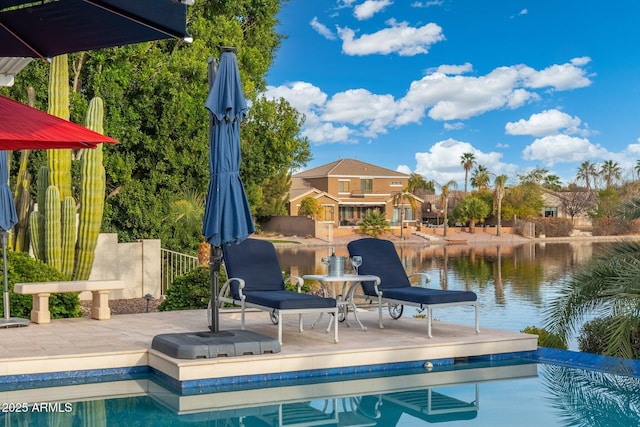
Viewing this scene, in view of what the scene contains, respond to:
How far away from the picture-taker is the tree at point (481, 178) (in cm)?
7550

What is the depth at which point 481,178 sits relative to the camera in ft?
249

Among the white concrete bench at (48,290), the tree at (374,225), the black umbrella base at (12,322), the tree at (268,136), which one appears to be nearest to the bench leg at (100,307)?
the white concrete bench at (48,290)

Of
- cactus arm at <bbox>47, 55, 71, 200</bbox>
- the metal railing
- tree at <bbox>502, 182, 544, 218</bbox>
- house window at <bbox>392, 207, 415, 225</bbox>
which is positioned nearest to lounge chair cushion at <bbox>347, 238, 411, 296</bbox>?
cactus arm at <bbox>47, 55, 71, 200</bbox>

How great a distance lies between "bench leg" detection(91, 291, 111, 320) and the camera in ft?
33.8

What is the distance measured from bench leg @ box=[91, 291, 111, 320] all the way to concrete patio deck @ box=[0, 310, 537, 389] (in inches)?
7.4

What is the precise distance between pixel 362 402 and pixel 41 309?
16.3 ft

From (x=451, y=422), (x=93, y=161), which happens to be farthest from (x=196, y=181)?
(x=451, y=422)

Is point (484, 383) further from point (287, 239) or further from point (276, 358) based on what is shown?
point (287, 239)

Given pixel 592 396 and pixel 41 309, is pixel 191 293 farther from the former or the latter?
pixel 592 396

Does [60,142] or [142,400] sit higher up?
[60,142]

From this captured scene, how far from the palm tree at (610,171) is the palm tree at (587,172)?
0.91 m

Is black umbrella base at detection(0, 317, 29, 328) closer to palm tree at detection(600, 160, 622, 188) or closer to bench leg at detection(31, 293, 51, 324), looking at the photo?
bench leg at detection(31, 293, 51, 324)

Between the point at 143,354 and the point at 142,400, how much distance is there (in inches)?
39.3

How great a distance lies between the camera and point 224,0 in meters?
20.8
